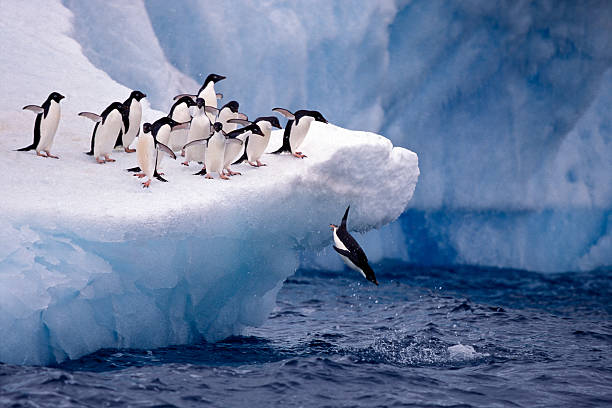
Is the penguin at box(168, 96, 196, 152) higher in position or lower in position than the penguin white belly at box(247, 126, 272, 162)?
higher

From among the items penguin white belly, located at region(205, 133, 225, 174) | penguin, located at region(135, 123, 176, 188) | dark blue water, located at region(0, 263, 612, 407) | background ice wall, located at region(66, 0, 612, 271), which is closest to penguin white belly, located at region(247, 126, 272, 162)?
penguin white belly, located at region(205, 133, 225, 174)

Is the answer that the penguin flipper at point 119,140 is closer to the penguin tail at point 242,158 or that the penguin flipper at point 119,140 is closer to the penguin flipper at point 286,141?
the penguin tail at point 242,158

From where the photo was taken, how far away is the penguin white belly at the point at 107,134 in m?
6.72

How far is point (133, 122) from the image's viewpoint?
725cm

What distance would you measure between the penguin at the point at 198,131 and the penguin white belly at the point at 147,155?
27.1 inches

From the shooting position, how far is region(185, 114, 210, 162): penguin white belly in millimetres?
6914

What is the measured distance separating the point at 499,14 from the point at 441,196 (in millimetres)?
2769

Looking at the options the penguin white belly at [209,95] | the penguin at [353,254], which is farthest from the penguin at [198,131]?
the penguin at [353,254]

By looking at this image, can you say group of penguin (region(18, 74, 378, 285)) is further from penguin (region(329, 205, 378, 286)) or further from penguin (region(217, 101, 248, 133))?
penguin (region(329, 205, 378, 286))

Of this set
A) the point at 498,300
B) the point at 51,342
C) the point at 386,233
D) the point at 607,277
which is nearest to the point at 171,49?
the point at 386,233

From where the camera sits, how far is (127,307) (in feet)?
19.0

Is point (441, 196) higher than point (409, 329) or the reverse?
higher

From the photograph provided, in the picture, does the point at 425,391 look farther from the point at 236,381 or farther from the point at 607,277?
the point at 607,277

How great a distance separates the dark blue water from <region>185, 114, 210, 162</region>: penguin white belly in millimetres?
1682
